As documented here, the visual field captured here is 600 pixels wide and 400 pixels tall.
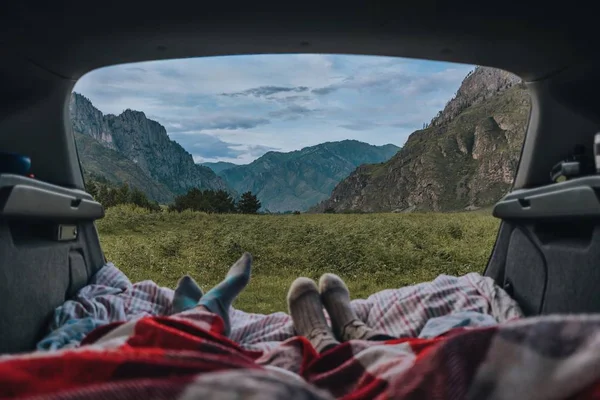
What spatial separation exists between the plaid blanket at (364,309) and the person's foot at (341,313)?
0.14 meters

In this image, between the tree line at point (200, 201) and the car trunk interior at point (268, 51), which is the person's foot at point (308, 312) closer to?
the car trunk interior at point (268, 51)

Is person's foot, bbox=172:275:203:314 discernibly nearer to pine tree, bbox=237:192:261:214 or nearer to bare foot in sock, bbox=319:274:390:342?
bare foot in sock, bbox=319:274:390:342

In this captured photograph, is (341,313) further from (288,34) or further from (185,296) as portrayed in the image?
(288,34)

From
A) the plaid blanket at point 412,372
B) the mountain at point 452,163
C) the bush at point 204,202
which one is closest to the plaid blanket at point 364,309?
the plaid blanket at point 412,372

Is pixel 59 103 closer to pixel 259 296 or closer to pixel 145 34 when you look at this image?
pixel 145 34

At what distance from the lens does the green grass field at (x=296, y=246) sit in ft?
18.3

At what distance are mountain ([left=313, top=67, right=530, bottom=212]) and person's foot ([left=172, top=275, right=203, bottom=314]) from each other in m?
11.0

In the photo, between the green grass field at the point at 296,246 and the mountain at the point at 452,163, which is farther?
the mountain at the point at 452,163

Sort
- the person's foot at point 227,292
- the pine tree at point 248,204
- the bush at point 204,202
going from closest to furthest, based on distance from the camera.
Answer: the person's foot at point 227,292
the bush at point 204,202
the pine tree at point 248,204

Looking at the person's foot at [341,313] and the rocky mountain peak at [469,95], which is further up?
the rocky mountain peak at [469,95]

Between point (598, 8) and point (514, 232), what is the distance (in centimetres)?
82

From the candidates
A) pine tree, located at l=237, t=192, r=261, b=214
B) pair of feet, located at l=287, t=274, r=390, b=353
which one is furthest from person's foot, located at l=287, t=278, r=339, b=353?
pine tree, located at l=237, t=192, r=261, b=214

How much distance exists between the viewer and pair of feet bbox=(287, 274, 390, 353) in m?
1.47

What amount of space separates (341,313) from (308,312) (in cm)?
10
